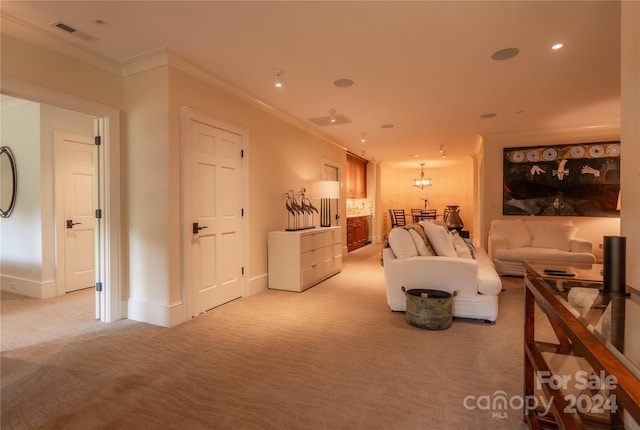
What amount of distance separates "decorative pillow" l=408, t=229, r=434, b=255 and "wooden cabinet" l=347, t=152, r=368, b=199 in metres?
4.98

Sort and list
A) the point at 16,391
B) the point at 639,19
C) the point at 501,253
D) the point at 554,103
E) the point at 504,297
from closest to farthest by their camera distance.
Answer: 1. the point at 639,19
2. the point at 16,391
3. the point at 504,297
4. the point at 554,103
5. the point at 501,253

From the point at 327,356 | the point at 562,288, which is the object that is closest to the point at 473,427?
the point at 562,288

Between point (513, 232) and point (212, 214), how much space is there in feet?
16.5

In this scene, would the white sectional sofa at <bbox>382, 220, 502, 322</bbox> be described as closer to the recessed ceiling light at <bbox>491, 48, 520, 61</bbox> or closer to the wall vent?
the recessed ceiling light at <bbox>491, 48, 520, 61</bbox>

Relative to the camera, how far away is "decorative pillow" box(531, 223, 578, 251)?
5.16 meters

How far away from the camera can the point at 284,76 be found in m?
3.55

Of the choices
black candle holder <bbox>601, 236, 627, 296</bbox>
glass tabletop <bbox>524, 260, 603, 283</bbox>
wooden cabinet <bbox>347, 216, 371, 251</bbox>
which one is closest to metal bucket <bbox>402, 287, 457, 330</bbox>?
glass tabletop <bbox>524, 260, 603, 283</bbox>

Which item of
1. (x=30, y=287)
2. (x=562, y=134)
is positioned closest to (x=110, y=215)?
(x=30, y=287)

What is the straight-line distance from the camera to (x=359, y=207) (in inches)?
374

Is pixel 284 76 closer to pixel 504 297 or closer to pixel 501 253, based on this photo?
pixel 504 297

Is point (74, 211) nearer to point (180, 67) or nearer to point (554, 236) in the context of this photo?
point (180, 67)

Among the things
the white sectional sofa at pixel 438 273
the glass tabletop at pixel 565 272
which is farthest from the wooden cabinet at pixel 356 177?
the glass tabletop at pixel 565 272

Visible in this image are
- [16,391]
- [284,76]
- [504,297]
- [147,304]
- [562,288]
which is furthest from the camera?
[504,297]

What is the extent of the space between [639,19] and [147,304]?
4.24m
